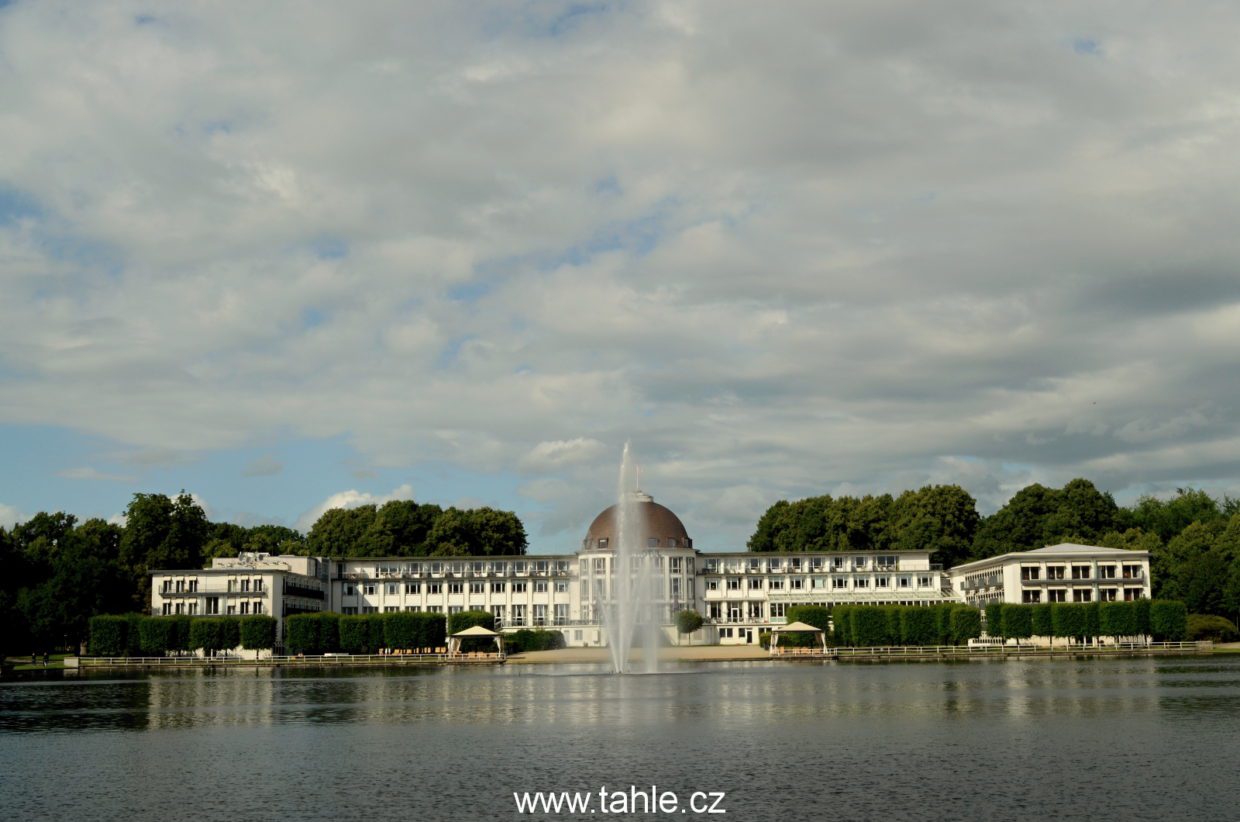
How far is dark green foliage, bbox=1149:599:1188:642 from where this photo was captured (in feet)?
428

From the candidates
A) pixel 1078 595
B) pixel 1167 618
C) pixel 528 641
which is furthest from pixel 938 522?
pixel 528 641

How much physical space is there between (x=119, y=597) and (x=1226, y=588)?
5024 inches

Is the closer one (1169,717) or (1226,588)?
(1169,717)

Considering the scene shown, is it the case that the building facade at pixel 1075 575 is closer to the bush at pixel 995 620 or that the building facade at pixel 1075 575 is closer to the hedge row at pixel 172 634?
the bush at pixel 995 620

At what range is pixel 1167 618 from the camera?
428 feet

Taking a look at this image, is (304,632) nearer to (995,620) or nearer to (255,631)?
(255,631)

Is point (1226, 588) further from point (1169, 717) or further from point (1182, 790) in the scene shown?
point (1182, 790)

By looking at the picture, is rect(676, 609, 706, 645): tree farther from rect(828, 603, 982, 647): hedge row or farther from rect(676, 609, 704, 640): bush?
rect(828, 603, 982, 647): hedge row

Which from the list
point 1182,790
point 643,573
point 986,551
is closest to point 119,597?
point 643,573

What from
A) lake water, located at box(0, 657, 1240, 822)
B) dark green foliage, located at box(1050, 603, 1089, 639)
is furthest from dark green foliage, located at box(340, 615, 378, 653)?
dark green foliage, located at box(1050, 603, 1089, 639)

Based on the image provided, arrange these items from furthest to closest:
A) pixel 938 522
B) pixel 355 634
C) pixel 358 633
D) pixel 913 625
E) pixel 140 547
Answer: pixel 938 522, pixel 140 547, pixel 358 633, pixel 355 634, pixel 913 625

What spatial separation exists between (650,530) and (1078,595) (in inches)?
2248

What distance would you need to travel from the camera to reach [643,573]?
430 ft

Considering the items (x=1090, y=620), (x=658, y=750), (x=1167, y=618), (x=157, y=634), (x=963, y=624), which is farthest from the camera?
(x=157, y=634)
